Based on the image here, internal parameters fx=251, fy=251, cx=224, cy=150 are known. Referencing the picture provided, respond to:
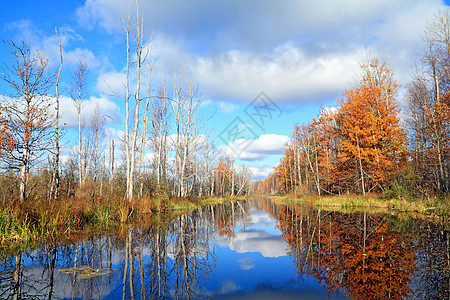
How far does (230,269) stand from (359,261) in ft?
7.53

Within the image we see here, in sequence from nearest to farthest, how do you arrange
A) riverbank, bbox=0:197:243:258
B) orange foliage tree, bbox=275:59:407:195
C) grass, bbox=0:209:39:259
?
grass, bbox=0:209:39:259
riverbank, bbox=0:197:243:258
orange foliage tree, bbox=275:59:407:195

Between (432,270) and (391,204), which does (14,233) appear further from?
(391,204)

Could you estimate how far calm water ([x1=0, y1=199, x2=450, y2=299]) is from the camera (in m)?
3.15

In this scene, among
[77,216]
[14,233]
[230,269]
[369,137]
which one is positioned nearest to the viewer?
[230,269]

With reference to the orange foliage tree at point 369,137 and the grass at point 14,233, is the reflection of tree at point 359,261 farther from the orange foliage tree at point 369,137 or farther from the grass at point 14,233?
the orange foliage tree at point 369,137

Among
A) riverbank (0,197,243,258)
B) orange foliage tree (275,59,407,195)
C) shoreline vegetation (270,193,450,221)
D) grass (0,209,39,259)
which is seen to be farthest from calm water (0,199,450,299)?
orange foliage tree (275,59,407,195)

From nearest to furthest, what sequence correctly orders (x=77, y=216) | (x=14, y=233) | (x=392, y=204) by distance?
(x=14, y=233), (x=77, y=216), (x=392, y=204)

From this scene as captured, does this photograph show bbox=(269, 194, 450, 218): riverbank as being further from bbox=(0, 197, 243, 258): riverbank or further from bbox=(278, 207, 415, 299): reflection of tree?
bbox=(0, 197, 243, 258): riverbank

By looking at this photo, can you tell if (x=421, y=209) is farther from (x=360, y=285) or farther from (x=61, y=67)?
(x=61, y=67)

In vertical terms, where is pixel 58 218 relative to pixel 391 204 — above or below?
above

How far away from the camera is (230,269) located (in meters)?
4.41

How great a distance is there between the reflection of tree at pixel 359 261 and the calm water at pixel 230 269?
0.6 inches

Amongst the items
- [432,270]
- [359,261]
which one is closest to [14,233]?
[359,261]

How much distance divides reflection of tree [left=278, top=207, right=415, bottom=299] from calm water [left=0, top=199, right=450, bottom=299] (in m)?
0.01
